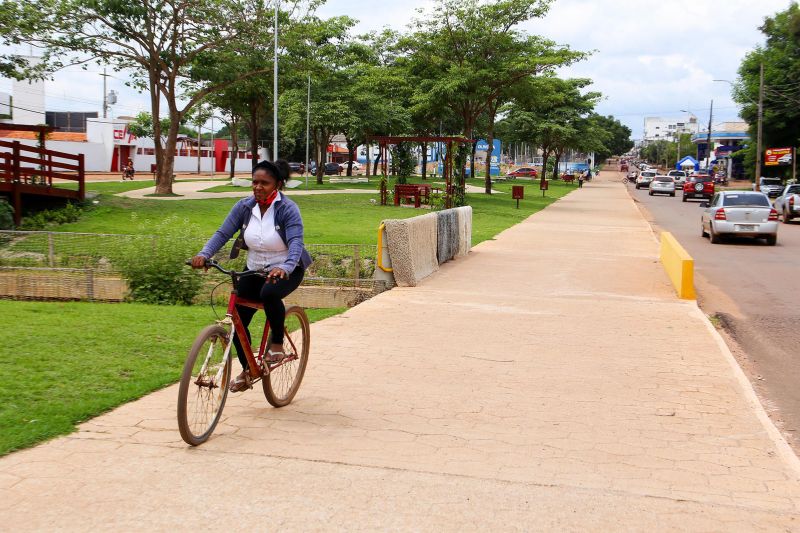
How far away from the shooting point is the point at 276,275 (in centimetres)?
514

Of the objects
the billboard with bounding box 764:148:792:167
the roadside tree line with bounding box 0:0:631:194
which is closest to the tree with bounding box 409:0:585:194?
the roadside tree line with bounding box 0:0:631:194

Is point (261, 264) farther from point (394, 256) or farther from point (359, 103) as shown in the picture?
point (359, 103)

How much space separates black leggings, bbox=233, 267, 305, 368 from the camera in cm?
533

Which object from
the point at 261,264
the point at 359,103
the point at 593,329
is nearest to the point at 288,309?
the point at 261,264

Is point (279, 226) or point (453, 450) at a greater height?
point (279, 226)

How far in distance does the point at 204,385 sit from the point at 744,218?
19.4 metres

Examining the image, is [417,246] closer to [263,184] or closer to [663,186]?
[263,184]

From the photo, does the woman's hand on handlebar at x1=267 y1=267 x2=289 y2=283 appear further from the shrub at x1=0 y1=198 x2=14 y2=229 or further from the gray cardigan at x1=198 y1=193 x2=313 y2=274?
the shrub at x1=0 y1=198 x2=14 y2=229

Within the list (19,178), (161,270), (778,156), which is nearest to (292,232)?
(161,270)

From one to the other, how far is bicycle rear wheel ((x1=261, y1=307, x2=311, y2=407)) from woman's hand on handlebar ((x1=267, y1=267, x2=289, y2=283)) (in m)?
0.70

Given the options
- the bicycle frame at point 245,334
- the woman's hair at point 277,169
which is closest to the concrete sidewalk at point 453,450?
the bicycle frame at point 245,334

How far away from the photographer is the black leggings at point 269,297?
5.33 metres

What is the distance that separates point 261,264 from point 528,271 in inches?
383

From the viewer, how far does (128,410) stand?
5602 mm
